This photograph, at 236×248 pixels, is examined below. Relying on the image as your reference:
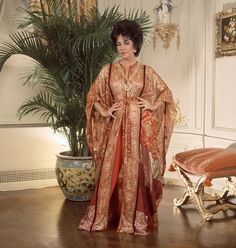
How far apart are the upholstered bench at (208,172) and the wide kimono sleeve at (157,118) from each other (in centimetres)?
35

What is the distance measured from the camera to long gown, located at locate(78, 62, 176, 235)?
291 cm

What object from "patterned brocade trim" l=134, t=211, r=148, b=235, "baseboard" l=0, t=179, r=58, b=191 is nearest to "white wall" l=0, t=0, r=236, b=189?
"baseboard" l=0, t=179, r=58, b=191

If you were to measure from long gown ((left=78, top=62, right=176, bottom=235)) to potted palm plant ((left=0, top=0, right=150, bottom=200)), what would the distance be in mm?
688

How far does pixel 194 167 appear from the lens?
3.24m

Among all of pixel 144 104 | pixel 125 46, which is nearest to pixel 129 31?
pixel 125 46

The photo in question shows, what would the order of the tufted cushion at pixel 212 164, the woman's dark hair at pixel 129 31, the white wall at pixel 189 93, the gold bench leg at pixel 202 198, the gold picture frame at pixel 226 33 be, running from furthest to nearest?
the white wall at pixel 189 93 → the gold picture frame at pixel 226 33 → the gold bench leg at pixel 202 198 → the tufted cushion at pixel 212 164 → the woman's dark hair at pixel 129 31

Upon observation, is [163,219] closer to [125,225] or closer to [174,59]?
[125,225]

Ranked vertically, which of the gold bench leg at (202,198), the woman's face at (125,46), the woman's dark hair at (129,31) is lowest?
the gold bench leg at (202,198)

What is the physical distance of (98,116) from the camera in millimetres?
3096

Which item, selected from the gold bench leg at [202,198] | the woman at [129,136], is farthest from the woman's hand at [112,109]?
the gold bench leg at [202,198]

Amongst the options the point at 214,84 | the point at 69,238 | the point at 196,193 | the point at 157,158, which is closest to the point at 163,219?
the point at 196,193

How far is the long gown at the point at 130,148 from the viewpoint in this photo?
291 cm

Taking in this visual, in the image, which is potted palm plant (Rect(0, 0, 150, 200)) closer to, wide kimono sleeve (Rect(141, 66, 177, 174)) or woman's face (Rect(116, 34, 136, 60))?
woman's face (Rect(116, 34, 136, 60))

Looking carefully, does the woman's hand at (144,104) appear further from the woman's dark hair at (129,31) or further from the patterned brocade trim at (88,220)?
the patterned brocade trim at (88,220)
